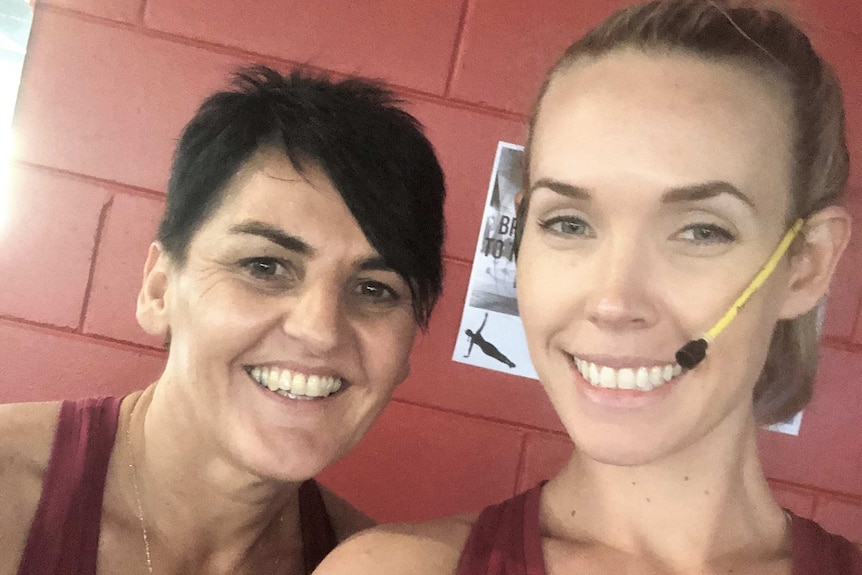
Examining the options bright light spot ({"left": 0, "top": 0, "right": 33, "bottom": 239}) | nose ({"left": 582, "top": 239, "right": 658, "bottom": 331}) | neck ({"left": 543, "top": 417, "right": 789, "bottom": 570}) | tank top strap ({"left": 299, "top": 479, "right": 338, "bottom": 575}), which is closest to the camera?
nose ({"left": 582, "top": 239, "right": 658, "bottom": 331})

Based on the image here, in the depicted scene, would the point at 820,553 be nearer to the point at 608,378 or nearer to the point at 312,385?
the point at 608,378

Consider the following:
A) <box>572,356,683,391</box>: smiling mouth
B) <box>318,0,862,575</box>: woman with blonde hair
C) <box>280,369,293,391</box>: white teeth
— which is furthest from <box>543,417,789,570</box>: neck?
<box>280,369,293,391</box>: white teeth

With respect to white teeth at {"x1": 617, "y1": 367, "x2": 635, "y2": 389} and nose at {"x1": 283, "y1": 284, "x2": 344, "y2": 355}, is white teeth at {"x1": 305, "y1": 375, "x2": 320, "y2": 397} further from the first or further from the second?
white teeth at {"x1": 617, "y1": 367, "x2": 635, "y2": 389}

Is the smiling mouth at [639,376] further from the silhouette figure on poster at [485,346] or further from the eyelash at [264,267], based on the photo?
the silhouette figure on poster at [485,346]

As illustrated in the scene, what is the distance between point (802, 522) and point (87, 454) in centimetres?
90

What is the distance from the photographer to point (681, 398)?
0.71 m

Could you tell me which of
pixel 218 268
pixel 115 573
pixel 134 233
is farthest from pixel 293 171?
pixel 134 233

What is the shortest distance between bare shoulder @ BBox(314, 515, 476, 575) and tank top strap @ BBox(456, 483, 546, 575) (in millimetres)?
17

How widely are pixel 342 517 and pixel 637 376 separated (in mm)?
658

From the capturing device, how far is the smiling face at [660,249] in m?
0.70

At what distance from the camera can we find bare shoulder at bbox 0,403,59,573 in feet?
2.84

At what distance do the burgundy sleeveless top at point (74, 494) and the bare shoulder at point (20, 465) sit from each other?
16 millimetres

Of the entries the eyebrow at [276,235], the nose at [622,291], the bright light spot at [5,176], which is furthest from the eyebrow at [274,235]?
the bright light spot at [5,176]

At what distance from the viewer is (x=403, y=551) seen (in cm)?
77
